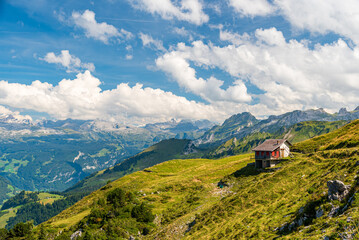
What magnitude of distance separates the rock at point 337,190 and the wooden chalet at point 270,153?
48407 millimetres

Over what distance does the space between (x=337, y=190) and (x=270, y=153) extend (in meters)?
49.9

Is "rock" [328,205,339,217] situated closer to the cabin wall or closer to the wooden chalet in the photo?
the wooden chalet

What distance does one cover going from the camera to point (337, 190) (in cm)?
2262

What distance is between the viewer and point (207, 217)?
4131cm

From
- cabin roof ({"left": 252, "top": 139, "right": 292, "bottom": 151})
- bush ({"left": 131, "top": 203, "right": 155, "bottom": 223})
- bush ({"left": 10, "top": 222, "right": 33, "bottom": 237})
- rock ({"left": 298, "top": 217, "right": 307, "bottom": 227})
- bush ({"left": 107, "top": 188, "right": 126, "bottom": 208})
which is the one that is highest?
cabin roof ({"left": 252, "top": 139, "right": 292, "bottom": 151})

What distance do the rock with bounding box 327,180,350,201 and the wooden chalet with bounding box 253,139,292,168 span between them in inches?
1906

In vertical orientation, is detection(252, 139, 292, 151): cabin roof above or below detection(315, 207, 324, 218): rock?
above

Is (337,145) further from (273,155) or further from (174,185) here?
(174,185)

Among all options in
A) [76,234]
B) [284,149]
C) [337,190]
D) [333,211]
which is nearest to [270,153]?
[284,149]

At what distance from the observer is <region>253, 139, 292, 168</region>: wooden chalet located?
2771 inches

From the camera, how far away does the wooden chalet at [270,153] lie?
70.4 meters

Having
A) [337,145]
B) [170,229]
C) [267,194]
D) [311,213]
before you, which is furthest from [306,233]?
[337,145]

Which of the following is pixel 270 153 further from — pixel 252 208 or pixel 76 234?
pixel 76 234

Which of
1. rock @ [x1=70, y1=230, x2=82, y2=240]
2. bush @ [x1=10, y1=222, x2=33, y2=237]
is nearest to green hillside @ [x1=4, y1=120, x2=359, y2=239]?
rock @ [x1=70, y1=230, x2=82, y2=240]
